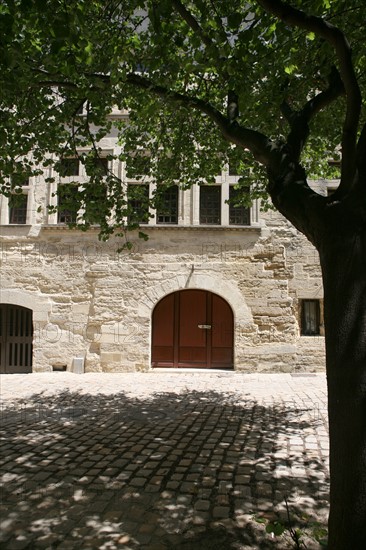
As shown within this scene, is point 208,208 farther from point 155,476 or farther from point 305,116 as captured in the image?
point 155,476

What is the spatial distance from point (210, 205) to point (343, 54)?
8.10m

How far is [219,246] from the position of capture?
10203mm

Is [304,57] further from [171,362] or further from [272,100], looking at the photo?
[171,362]

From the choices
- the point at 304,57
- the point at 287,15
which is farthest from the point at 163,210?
the point at 287,15

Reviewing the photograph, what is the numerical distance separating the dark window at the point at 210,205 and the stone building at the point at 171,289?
0.43ft

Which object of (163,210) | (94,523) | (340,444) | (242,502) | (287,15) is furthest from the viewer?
(163,210)

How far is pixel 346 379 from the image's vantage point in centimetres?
236

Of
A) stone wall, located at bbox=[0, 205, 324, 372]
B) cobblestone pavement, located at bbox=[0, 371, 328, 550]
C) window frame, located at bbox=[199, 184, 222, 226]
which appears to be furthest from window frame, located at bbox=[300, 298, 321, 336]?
window frame, located at bbox=[199, 184, 222, 226]

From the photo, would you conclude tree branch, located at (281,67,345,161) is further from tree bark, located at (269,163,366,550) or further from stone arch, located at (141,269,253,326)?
stone arch, located at (141,269,253,326)

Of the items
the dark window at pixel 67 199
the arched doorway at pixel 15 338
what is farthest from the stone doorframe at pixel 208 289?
the dark window at pixel 67 199

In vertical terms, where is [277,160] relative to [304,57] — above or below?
below

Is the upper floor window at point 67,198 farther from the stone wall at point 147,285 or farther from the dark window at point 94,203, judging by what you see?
the stone wall at point 147,285

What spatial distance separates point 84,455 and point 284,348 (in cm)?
654

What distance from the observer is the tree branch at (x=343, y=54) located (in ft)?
8.27
